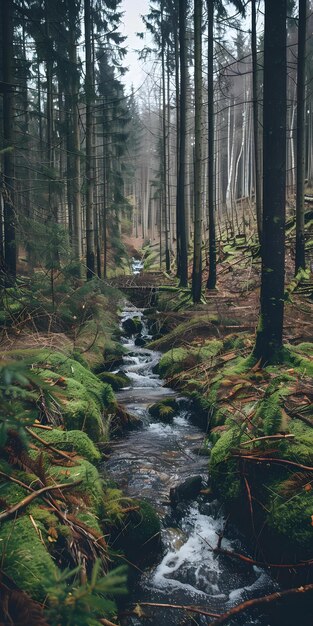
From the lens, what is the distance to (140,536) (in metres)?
4.02

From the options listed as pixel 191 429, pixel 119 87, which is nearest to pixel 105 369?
pixel 191 429

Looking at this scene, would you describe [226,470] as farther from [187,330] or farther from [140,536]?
[187,330]

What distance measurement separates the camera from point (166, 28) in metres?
19.6

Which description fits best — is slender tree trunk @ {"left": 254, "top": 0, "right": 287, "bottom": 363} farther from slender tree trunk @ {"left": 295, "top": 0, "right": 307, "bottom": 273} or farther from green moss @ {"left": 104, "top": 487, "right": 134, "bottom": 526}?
slender tree trunk @ {"left": 295, "top": 0, "right": 307, "bottom": 273}

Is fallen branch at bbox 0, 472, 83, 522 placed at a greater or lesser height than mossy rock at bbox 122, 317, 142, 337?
greater

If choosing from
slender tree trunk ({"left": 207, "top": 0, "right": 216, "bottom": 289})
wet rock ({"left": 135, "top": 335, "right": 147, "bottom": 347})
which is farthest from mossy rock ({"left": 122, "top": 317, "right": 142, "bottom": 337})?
slender tree trunk ({"left": 207, "top": 0, "right": 216, "bottom": 289})

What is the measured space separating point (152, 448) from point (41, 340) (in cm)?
→ 249

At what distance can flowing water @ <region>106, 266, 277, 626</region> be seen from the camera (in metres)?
3.71

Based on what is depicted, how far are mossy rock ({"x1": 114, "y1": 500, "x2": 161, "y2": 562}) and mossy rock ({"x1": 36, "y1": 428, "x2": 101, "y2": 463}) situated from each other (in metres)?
0.76

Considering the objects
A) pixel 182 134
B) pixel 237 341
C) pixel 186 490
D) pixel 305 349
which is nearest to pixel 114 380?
pixel 237 341

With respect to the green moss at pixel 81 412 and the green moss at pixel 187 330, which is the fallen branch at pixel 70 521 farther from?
the green moss at pixel 187 330

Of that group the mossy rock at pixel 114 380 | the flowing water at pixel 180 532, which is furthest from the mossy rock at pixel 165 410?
the mossy rock at pixel 114 380

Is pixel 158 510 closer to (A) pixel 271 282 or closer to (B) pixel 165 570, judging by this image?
(B) pixel 165 570

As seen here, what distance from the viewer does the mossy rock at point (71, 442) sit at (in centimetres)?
411
